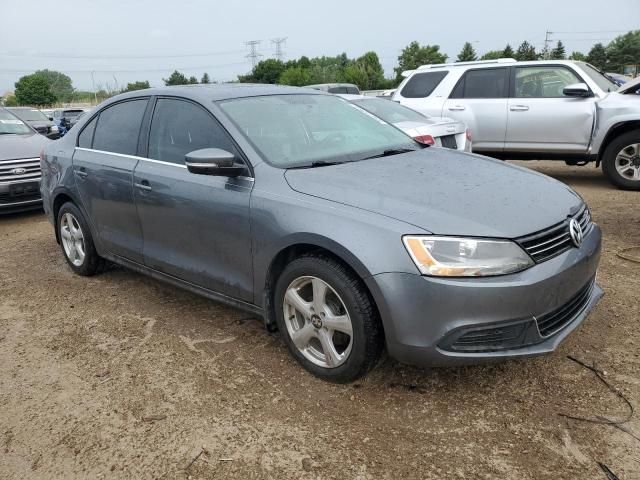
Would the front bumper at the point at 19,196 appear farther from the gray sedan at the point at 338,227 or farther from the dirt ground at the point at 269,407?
the dirt ground at the point at 269,407

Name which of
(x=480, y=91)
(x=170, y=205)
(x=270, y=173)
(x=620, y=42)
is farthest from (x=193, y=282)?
(x=620, y=42)

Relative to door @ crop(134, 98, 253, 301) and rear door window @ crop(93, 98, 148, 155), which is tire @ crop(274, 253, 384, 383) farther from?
rear door window @ crop(93, 98, 148, 155)

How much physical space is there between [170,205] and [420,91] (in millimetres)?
6579

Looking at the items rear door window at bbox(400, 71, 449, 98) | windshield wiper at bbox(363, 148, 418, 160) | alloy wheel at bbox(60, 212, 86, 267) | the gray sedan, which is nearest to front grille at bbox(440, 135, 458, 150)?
rear door window at bbox(400, 71, 449, 98)

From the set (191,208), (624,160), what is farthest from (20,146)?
(624,160)

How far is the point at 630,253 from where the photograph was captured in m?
4.88

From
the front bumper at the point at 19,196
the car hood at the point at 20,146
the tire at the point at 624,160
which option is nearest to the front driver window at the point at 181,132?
the front bumper at the point at 19,196

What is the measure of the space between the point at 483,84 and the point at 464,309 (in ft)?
23.1

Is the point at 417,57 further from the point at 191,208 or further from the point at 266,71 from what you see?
the point at 191,208

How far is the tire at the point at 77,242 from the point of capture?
4754 mm

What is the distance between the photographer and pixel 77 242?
493 cm

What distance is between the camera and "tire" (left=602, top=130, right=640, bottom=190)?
7.44m

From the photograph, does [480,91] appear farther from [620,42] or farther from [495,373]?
[620,42]

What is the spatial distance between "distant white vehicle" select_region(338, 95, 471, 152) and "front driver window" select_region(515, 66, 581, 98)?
5.25 feet
